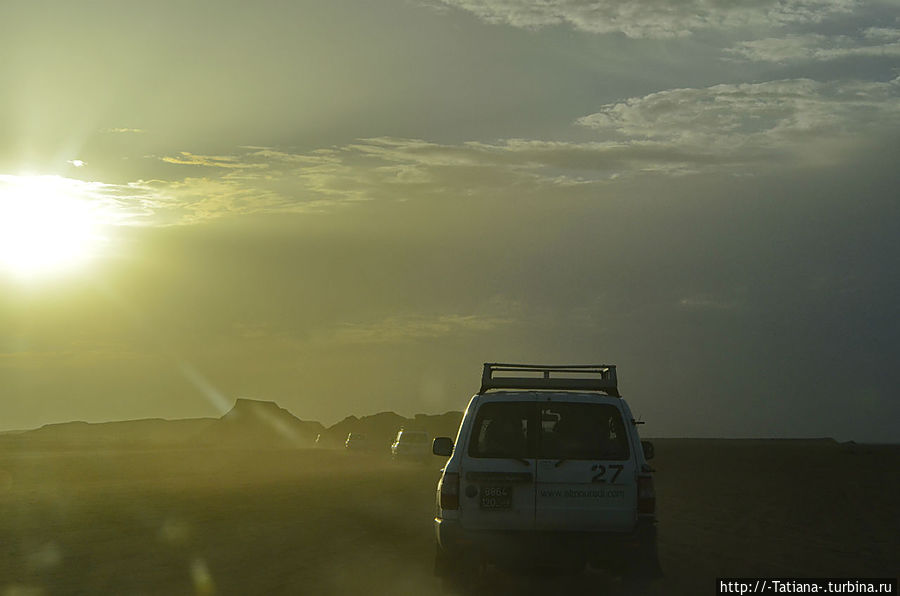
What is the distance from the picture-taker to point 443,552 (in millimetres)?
10508

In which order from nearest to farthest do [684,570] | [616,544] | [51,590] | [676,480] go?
1. [616,544]
2. [51,590]
3. [684,570]
4. [676,480]

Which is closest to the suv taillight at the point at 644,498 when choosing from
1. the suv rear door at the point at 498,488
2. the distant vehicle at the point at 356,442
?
the suv rear door at the point at 498,488

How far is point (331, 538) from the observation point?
17500 millimetres

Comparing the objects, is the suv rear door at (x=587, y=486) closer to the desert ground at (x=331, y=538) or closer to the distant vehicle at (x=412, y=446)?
the desert ground at (x=331, y=538)

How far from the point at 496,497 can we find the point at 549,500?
1.76ft

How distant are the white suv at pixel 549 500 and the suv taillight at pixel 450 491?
0.01 m

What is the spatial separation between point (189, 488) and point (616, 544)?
24.3 m

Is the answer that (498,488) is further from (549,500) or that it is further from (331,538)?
(331,538)

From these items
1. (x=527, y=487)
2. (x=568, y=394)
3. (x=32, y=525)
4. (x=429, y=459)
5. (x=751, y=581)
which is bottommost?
(x=429, y=459)

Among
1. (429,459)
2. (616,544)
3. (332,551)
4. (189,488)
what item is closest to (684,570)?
(616,544)

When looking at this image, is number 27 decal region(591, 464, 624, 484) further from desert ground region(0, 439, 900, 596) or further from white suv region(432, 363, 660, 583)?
desert ground region(0, 439, 900, 596)

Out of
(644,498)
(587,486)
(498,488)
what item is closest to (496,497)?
(498,488)

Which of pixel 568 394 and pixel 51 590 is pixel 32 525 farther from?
pixel 568 394

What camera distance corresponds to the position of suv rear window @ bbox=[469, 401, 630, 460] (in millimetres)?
10586
